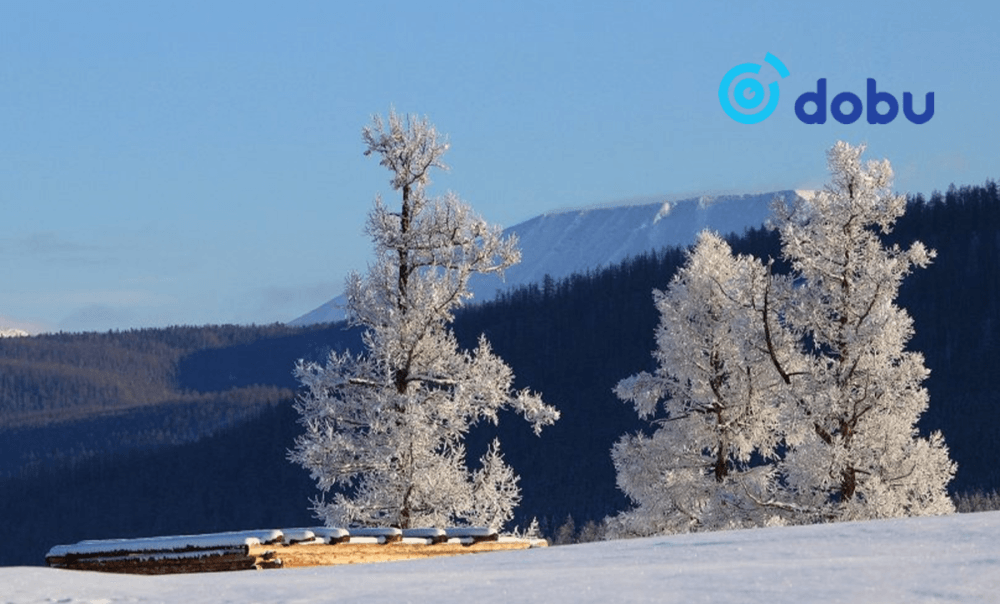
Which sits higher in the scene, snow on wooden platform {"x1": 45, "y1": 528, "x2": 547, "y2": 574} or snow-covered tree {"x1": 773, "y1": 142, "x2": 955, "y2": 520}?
snow-covered tree {"x1": 773, "y1": 142, "x2": 955, "y2": 520}

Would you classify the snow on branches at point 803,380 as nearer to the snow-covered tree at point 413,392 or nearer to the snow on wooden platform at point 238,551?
the snow-covered tree at point 413,392

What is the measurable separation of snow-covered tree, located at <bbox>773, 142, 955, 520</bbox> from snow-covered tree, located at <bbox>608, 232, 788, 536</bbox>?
6.01 feet

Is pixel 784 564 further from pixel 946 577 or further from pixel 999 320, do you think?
pixel 999 320

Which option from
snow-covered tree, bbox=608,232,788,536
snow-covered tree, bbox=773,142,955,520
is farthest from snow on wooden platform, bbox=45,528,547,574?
snow-covered tree, bbox=608,232,788,536

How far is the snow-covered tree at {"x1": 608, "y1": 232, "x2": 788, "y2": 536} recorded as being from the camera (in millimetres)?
29172

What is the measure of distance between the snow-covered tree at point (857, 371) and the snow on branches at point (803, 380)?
0.02 meters

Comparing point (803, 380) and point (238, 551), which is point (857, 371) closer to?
point (803, 380)

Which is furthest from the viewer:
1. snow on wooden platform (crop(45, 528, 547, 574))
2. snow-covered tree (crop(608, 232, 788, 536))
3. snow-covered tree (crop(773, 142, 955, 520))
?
snow-covered tree (crop(608, 232, 788, 536))

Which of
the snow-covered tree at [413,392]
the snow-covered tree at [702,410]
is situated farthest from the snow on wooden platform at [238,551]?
the snow-covered tree at [702,410]

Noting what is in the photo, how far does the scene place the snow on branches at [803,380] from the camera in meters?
26.2

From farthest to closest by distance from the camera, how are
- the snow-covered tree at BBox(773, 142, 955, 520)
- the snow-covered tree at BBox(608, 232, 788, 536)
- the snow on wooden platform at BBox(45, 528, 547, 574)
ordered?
the snow-covered tree at BBox(608, 232, 788, 536) → the snow-covered tree at BBox(773, 142, 955, 520) → the snow on wooden platform at BBox(45, 528, 547, 574)

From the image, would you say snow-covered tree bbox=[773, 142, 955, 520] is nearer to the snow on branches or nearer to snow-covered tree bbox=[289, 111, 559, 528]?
the snow on branches

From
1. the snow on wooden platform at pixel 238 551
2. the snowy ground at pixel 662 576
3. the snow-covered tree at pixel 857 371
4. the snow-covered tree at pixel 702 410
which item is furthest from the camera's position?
the snow-covered tree at pixel 702 410

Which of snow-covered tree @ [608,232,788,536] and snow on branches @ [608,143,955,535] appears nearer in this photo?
snow on branches @ [608,143,955,535]
